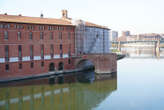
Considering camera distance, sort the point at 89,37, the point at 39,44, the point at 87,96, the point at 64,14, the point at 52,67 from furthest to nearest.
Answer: the point at 64,14 → the point at 89,37 → the point at 52,67 → the point at 39,44 → the point at 87,96

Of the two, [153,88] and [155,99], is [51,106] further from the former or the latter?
[153,88]

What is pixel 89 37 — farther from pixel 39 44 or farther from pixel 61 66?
pixel 39 44

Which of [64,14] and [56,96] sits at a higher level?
[64,14]

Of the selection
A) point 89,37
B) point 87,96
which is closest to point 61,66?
point 89,37

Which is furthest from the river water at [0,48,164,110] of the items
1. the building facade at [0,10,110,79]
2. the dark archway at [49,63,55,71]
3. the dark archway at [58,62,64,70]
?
the dark archway at [58,62,64,70]

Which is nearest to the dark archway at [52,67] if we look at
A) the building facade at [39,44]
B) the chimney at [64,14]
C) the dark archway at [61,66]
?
the building facade at [39,44]

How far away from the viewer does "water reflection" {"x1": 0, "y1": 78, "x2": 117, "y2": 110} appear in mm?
22031

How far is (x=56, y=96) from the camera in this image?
25562 mm

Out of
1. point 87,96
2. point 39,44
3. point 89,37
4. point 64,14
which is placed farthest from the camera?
point 64,14

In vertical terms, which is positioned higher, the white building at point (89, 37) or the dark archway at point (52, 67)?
the white building at point (89, 37)

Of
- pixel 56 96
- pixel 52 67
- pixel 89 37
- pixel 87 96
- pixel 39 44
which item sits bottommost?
pixel 87 96

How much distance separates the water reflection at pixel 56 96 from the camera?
22.0 meters

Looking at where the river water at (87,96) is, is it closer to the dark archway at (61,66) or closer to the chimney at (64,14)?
the dark archway at (61,66)

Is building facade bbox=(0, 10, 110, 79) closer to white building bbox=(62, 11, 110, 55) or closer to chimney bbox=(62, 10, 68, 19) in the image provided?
white building bbox=(62, 11, 110, 55)
